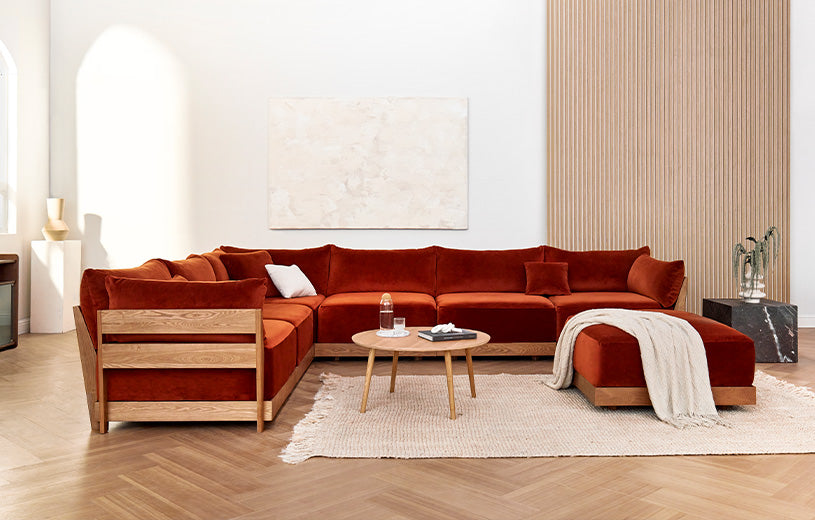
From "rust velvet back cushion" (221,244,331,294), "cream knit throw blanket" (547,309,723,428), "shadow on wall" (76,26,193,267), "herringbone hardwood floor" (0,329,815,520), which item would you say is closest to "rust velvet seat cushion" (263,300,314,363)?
"rust velvet back cushion" (221,244,331,294)

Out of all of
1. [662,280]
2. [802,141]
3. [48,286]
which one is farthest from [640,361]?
[48,286]

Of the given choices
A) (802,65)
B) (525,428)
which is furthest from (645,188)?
(525,428)

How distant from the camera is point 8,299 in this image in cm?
539

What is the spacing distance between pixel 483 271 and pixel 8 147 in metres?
4.65

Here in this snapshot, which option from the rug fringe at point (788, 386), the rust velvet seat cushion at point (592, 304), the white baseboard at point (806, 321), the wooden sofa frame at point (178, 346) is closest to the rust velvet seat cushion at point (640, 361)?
the rug fringe at point (788, 386)

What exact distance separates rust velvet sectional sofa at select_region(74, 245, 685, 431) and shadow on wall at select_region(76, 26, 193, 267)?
142cm

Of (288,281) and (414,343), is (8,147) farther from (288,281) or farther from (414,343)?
(414,343)

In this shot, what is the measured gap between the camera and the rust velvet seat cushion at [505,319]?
16.3 ft

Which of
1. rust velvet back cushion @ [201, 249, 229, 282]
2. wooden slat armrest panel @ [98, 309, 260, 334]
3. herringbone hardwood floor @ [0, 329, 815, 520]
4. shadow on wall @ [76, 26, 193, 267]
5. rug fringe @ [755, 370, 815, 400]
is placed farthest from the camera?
shadow on wall @ [76, 26, 193, 267]

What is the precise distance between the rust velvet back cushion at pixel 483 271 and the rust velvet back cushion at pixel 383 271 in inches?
4.7

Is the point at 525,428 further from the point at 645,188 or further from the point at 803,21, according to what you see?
the point at 803,21

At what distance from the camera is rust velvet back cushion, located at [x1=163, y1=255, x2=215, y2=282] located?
3867 mm

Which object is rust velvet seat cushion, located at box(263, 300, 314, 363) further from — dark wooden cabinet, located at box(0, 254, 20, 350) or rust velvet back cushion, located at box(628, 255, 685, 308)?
rust velvet back cushion, located at box(628, 255, 685, 308)

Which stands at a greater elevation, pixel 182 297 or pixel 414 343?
pixel 182 297
